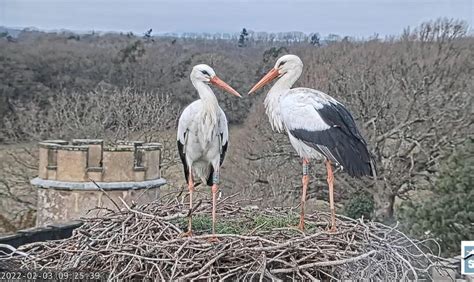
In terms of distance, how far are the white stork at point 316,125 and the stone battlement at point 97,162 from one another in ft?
13.1

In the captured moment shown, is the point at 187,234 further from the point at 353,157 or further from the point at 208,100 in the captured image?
the point at 353,157

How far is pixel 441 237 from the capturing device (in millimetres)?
7070

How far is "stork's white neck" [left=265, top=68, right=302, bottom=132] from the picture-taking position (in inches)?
154

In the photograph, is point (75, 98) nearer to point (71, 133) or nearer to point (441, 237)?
point (71, 133)

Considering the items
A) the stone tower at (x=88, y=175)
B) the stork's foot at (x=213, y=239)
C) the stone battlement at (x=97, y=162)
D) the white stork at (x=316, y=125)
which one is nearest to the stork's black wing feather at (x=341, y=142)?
the white stork at (x=316, y=125)

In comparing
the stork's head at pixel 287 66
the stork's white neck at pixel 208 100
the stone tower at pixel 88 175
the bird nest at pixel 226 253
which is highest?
the stork's head at pixel 287 66

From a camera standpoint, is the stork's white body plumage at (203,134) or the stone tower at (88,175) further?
the stone tower at (88,175)

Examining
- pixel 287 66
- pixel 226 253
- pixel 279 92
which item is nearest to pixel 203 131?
pixel 279 92

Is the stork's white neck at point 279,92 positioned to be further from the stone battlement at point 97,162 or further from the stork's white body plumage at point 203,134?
the stone battlement at point 97,162

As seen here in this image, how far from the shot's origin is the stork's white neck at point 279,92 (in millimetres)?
3902

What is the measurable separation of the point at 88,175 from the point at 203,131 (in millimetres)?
4097

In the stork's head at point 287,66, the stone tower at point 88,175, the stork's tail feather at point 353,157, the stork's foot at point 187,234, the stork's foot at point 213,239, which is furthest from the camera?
the stone tower at point 88,175

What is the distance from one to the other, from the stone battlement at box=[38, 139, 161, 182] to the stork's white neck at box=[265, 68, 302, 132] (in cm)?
396

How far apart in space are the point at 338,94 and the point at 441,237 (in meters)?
4.76
